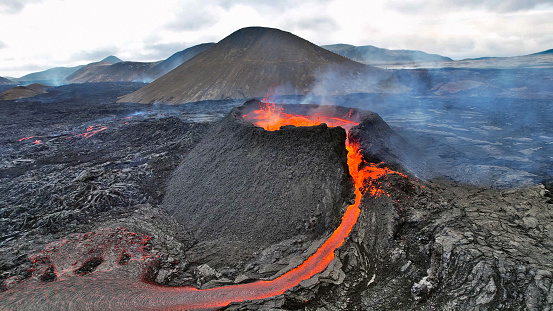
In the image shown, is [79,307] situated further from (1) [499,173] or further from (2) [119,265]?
(1) [499,173]

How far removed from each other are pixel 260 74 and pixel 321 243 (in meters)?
43.6

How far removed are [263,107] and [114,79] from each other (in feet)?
419

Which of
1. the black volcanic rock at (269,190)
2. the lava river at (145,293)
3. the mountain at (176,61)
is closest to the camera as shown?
the lava river at (145,293)

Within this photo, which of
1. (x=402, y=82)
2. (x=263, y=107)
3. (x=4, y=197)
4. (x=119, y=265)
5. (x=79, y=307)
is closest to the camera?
(x=79, y=307)

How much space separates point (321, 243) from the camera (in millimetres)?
9086

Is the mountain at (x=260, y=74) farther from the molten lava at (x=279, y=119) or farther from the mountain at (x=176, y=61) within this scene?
the mountain at (x=176, y=61)

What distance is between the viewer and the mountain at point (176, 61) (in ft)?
391

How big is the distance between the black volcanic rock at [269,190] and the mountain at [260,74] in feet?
112

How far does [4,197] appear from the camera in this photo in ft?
45.4

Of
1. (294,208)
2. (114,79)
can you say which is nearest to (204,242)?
(294,208)

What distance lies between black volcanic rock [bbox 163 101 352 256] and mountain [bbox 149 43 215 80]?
118994mm

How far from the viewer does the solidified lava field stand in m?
6.68

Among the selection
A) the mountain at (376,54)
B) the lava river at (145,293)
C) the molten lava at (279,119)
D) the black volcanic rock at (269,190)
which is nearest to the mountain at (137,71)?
the mountain at (376,54)

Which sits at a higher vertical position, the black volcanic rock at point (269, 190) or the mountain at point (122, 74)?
the mountain at point (122, 74)
